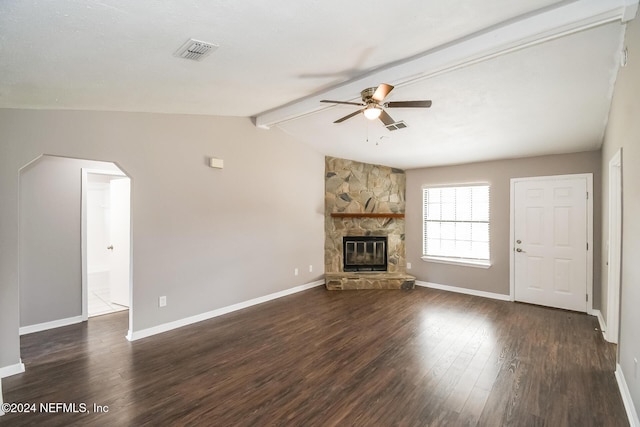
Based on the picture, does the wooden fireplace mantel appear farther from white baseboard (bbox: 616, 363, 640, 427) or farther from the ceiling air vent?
white baseboard (bbox: 616, 363, 640, 427)

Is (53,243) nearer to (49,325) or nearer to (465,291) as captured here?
(49,325)

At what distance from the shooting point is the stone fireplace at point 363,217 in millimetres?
5984

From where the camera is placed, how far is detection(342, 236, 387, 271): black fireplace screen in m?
6.04

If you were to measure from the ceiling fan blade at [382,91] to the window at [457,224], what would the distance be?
12.0 ft

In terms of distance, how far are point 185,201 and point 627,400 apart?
15.3ft

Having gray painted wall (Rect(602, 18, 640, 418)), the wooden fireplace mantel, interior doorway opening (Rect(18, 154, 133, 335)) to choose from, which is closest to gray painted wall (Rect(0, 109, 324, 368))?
interior doorway opening (Rect(18, 154, 133, 335))

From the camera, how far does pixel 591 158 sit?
4.27 m

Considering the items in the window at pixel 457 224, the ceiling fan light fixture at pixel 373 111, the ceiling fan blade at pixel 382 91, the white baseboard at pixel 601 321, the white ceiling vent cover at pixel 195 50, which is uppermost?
the white ceiling vent cover at pixel 195 50

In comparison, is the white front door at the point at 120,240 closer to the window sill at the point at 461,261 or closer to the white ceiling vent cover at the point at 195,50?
the white ceiling vent cover at the point at 195,50

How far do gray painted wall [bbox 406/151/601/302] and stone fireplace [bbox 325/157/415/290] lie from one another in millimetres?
265

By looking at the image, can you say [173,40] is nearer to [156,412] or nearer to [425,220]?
[156,412]

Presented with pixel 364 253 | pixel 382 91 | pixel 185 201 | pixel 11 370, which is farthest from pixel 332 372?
pixel 364 253

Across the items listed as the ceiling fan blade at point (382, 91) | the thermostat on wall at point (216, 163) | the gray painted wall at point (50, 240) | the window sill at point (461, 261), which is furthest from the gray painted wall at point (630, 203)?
the gray painted wall at point (50, 240)

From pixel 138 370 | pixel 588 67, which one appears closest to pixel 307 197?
pixel 138 370
